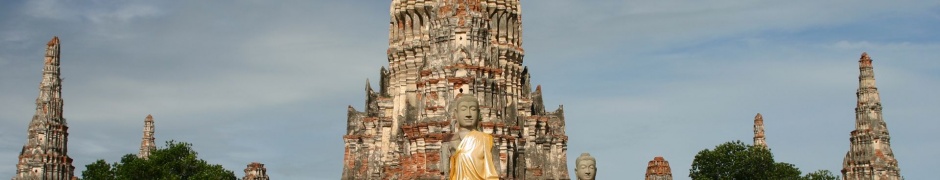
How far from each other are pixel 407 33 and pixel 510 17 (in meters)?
4.49

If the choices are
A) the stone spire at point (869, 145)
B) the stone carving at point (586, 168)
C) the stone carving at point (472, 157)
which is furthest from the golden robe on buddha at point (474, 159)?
the stone spire at point (869, 145)

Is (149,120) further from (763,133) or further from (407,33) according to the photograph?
(763,133)

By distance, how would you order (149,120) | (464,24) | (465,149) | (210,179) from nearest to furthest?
(465,149) → (464,24) → (210,179) → (149,120)

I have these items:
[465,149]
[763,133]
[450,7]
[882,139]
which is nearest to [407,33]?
[450,7]

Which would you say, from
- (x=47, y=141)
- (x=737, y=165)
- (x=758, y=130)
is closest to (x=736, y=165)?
(x=737, y=165)

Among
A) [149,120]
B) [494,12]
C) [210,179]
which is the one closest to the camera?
[494,12]

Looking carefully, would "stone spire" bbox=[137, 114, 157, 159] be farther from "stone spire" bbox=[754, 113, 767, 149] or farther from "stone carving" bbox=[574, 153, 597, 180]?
→ "stone carving" bbox=[574, 153, 597, 180]

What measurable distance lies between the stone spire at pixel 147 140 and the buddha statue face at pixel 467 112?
194ft

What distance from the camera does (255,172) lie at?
56.8 m

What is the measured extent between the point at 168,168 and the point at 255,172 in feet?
58.5

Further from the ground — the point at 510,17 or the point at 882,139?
the point at 510,17

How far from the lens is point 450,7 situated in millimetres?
57906

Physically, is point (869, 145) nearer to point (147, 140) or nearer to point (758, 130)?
point (758, 130)

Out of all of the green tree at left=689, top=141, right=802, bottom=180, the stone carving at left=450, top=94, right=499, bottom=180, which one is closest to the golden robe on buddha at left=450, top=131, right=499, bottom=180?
the stone carving at left=450, top=94, right=499, bottom=180
